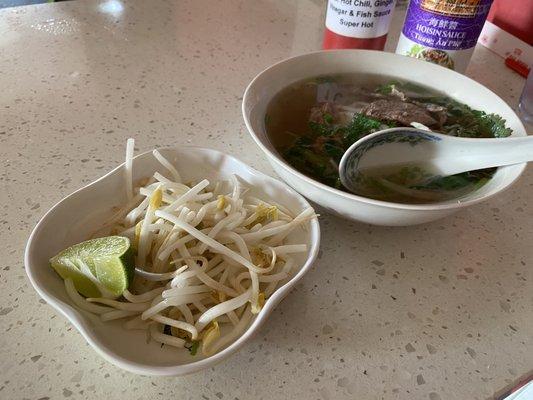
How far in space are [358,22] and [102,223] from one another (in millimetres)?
586

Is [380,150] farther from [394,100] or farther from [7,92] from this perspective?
[7,92]

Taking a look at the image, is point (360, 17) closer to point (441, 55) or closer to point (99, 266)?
point (441, 55)

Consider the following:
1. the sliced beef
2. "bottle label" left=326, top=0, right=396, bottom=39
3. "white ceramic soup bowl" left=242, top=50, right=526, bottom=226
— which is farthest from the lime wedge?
"bottle label" left=326, top=0, right=396, bottom=39

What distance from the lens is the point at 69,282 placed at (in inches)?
19.0

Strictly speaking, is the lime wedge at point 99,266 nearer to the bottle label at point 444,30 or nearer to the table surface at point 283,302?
the table surface at point 283,302

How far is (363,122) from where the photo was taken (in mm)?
682

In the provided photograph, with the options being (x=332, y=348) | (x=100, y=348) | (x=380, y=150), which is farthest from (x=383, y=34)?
(x=100, y=348)

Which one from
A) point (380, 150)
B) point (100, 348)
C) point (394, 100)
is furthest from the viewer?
point (394, 100)

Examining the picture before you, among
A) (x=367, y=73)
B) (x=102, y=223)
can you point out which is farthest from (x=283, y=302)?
(x=367, y=73)

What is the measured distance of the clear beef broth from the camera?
631 mm

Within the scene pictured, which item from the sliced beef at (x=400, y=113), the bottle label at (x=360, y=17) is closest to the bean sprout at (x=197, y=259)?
the sliced beef at (x=400, y=113)

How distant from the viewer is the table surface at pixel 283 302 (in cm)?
47

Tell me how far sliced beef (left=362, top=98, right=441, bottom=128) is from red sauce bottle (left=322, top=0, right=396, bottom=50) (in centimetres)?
21

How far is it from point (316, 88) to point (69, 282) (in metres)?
0.48
